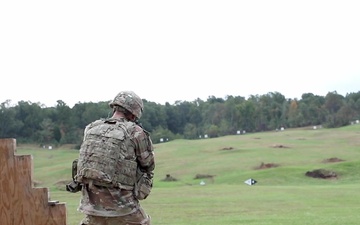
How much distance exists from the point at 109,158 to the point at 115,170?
13 centimetres

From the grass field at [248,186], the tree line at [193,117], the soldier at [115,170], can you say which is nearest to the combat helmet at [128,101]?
the soldier at [115,170]

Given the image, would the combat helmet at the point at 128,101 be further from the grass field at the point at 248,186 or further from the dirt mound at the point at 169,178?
the dirt mound at the point at 169,178

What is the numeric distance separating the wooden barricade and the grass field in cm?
830

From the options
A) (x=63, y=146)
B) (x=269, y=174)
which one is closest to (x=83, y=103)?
(x=63, y=146)

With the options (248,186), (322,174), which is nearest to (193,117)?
(322,174)

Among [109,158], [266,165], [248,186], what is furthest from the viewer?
Result: [266,165]

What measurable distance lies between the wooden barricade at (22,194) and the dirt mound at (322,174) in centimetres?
2672

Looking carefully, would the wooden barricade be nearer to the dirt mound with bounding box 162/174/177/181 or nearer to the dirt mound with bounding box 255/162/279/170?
the dirt mound with bounding box 162/174/177/181

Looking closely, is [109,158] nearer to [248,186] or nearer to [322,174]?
[248,186]

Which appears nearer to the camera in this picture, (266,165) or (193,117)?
(266,165)

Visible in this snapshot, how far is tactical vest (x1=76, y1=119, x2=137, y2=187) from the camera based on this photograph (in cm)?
652

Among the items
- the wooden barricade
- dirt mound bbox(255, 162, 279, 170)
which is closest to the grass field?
dirt mound bbox(255, 162, 279, 170)

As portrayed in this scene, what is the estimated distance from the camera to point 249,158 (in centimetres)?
4275

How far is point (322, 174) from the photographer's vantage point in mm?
33000
